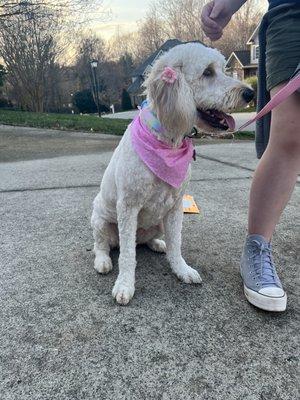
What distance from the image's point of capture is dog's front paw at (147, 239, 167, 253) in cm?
257

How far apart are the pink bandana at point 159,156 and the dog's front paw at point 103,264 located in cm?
61

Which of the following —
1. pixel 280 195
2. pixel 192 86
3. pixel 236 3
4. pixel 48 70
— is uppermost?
pixel 236 3

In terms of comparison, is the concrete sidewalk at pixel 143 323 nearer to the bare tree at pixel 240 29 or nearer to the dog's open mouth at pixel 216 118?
the dog's open mouth at pixel 216 118

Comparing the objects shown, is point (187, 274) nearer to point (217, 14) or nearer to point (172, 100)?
point (172, 100)

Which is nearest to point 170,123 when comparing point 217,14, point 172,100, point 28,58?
point 172,100

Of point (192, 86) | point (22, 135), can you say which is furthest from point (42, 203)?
point (22, 135)

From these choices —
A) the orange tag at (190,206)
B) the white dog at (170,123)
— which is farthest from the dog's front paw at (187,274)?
the orange tag at (190,206)

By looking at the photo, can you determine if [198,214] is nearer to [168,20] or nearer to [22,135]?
[22,135]

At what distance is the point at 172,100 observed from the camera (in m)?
1.92

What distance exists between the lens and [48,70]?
27828 mm

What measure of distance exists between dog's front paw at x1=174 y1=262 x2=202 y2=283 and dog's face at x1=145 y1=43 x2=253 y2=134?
0.73 metres

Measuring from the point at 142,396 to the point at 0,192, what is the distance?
3104 millimetres

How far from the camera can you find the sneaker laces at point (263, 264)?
1.98 m

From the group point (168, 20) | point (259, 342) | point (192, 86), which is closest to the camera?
point (259, 342)
